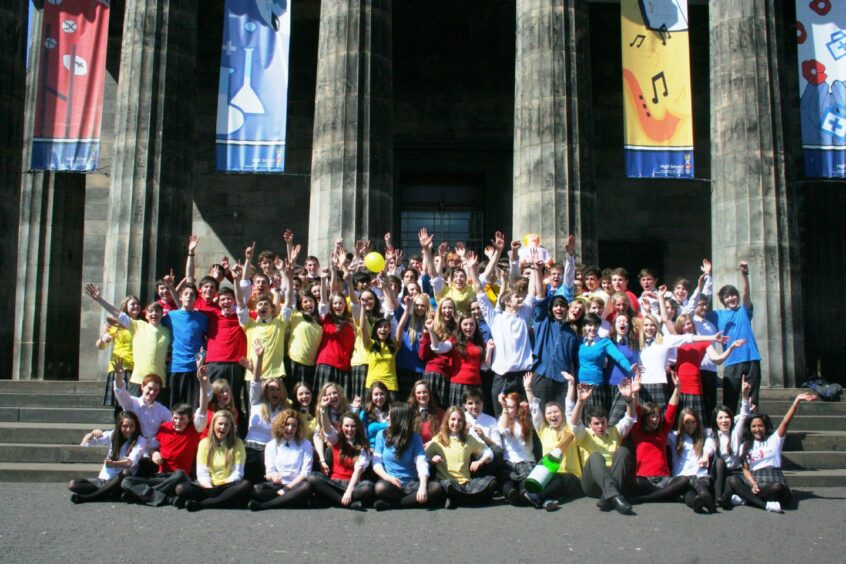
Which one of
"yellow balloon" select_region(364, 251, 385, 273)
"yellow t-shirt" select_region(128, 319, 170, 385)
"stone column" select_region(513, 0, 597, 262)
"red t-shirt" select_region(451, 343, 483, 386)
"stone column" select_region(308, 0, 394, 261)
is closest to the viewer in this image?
"red t-shirt" select_region(451, 343, 483, 386)

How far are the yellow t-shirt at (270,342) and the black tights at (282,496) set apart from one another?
1.89 metres

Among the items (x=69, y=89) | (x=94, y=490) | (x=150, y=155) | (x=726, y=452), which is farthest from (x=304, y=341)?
(x=69, y=89)

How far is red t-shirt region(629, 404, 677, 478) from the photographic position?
9.50 m

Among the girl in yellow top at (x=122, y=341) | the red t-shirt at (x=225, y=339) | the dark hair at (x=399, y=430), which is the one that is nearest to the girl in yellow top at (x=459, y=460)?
the dark hair at (x=399, y=430)

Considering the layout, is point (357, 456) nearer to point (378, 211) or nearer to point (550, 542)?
point (550, 542)

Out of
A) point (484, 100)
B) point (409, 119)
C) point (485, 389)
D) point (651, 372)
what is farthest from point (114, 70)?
point (651, 372)

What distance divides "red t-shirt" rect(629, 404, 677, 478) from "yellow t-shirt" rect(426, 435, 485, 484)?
169 centimetres

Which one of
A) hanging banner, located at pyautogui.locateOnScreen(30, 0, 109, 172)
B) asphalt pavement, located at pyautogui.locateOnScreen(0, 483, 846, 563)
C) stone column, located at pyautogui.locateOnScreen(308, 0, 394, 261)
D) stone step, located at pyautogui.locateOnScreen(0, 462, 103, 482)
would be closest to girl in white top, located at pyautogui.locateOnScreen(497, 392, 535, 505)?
asphalt pavement, located at pyautogui.locateOnScreen(0, 483, 846, 563)

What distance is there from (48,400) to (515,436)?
749 centimetres

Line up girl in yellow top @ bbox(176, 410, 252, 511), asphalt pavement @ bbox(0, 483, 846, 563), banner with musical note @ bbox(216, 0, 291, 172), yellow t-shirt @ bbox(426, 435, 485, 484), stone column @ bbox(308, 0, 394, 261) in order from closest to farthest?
asphalt pavement @ bbox(0, 483, 846, 563) → girl in yellow top @ bbox(176, 410, 252, 511) → yellow t-shirt @ bbox(426, 435, 485, 484) → banner with musical note @ bbox(216, 0, 291, 172) → stone column @ bbox(308, 0, 394, 261)

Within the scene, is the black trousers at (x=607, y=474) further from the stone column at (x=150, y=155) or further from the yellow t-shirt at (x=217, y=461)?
the stone column at (x=150, y=155)

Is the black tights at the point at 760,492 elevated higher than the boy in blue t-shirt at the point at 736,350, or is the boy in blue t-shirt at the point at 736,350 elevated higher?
the boy in blue t-shirt at the point at 736,350

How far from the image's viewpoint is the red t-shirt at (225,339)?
10.9 metres

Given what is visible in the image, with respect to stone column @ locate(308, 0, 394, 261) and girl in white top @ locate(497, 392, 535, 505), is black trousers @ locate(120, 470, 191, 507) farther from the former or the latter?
stone column @ locate(308, 0, 394, 261)
